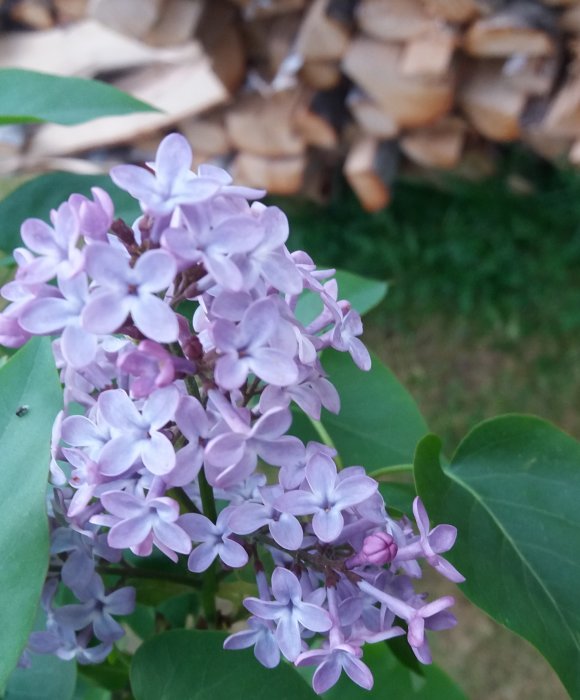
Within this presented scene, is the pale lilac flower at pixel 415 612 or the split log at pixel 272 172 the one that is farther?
the split log at pixel 272 172

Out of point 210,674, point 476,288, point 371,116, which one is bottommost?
point 476,288

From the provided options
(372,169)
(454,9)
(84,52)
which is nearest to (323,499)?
(454,9)

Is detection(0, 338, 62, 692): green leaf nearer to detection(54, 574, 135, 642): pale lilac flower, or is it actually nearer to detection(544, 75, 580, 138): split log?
detection(54, 574, 135, 642): pale lilac flower

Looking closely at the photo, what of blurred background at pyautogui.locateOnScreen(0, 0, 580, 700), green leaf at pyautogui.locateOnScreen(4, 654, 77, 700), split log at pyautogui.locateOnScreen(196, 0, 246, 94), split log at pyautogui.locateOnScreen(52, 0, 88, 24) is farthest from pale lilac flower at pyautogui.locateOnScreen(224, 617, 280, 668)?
split log at pyautogui.locateOnScreen(52, 0, 88, 24)

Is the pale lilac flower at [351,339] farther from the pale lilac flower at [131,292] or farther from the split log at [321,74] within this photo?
the split log at [321,74]

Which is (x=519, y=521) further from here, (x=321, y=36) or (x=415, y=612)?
(x=321, y=36)

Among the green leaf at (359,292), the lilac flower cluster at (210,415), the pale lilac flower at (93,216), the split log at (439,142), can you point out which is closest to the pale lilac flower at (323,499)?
the lilac flower cluster at (210,415)
